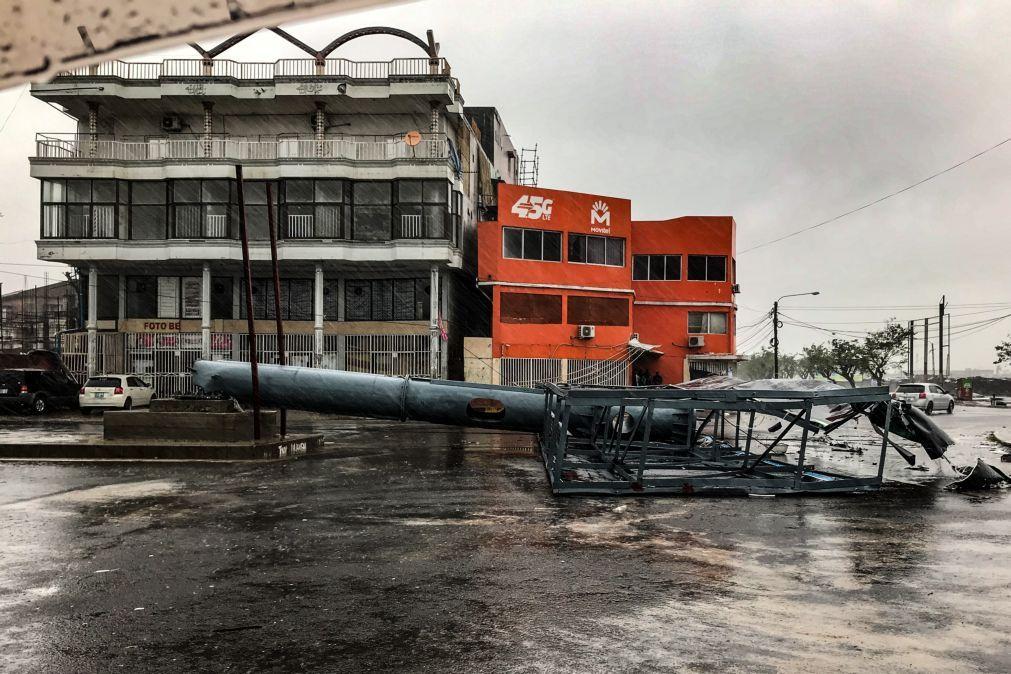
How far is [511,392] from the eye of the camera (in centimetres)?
1827

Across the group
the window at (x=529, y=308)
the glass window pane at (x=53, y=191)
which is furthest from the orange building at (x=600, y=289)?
the glass window pane at (x=53, y=191)

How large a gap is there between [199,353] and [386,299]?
29.5ft

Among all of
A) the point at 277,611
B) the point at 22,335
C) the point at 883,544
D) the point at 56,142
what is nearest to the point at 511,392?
the point at 883,544

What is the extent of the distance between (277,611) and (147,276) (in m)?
35.4

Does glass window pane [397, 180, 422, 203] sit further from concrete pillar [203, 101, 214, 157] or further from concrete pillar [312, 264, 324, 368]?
concrete pillar [203, 101, 214, 157]

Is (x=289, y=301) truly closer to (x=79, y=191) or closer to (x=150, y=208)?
(x=150, y=208)

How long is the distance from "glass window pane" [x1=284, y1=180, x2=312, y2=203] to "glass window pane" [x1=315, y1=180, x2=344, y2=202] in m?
0.40

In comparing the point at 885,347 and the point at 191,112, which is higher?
the point at 191,112

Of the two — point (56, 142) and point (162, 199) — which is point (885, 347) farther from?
point (56, 142)

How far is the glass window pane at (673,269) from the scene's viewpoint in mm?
43656

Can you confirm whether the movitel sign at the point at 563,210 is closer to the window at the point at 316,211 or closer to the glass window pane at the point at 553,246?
the glass window pane at the point at 553,246

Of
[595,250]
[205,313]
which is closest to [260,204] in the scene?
[205,313]

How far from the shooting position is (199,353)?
3591cm

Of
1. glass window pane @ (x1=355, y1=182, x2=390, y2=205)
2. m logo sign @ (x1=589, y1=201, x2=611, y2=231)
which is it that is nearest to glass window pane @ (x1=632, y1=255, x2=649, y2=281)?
m logo sign @ (x1=589, y1=201, x2=611, y2=231)
